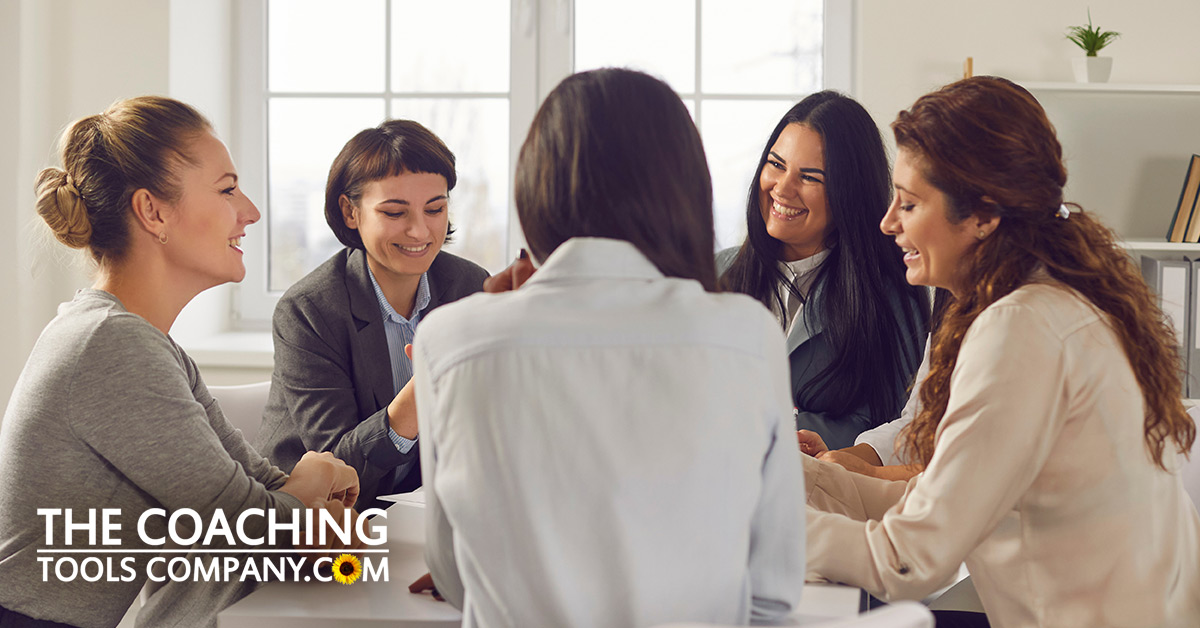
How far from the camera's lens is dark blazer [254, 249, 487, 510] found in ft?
5.86

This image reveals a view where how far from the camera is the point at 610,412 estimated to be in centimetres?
85

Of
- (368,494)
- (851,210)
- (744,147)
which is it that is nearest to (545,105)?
(368,494)

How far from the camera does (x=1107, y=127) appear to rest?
3.00 meters

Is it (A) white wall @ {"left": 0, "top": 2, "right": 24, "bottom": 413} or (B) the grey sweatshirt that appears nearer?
(B) the grey sweatshirt

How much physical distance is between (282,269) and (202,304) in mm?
318

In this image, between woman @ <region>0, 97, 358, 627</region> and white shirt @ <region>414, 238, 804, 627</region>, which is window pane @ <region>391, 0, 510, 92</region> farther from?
white shirt @ <region>414, 238, 804, 627</region>

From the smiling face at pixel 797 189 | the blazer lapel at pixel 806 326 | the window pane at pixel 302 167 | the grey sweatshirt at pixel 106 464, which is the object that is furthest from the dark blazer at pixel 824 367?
the window pane at pixel 302 167

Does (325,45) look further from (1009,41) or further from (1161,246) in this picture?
(1161,246)

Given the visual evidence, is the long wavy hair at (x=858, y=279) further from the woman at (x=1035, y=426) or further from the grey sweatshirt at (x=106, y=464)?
the grey sweatshirt at (x=106, y=464)

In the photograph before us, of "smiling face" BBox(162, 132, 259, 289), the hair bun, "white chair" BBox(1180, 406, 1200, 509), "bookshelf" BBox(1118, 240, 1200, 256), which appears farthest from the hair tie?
"bookshelf" BBox(1118, 240, 1200, 256)

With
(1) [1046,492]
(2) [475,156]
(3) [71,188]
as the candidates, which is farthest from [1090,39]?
(3) [71,188]

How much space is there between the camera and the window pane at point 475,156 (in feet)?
10.9

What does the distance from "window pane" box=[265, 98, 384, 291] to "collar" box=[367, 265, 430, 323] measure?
148 cm

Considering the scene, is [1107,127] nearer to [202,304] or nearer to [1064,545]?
[1064,545]
